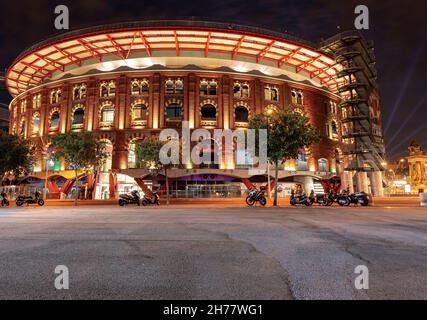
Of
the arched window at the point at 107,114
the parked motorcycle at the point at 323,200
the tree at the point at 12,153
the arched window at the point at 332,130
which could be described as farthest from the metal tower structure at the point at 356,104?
the tree at the point at 12,153

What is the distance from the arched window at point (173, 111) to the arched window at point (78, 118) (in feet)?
40.7

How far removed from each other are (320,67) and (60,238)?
44.9 metres

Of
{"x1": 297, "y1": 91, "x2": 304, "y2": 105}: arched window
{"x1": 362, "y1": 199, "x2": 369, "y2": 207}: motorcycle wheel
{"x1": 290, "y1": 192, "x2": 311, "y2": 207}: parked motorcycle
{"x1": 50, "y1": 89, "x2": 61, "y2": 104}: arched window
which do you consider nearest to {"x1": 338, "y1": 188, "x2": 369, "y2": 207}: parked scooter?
{"x1": 362, "y1": 199, "x2": 369, "y2": 207}: motorcycle wheel

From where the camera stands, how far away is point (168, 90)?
123 feet

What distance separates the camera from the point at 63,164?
37.7 metres

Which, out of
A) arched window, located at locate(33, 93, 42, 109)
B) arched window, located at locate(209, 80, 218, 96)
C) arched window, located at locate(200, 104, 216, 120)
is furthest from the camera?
arched window, located at locate(33, 93, 42, 109)

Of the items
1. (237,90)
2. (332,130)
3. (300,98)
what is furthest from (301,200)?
(332,130)

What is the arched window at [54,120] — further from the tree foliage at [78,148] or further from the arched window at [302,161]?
the arched window at [302,161]

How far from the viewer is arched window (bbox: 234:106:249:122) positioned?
3802 centimetres

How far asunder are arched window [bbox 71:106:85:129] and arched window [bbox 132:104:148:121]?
7648 mm

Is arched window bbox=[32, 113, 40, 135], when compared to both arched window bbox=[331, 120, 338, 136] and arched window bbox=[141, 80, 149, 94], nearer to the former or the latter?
arched window bbox=[141, 80, 149, 94]

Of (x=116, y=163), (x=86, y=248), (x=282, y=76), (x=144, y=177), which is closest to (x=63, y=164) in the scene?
(x=116, y=163)

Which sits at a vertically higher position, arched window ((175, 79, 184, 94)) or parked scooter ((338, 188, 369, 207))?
arched window ((175, 79, 184, 94))
